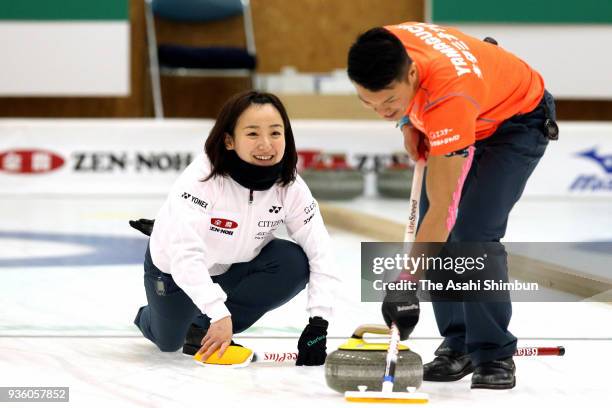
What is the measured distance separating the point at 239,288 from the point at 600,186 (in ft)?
15.4

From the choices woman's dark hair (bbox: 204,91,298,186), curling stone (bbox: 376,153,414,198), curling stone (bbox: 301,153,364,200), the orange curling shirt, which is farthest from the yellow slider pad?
curling stone (bbox: 376,153,414,198)

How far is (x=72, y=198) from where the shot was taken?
21.3 ft

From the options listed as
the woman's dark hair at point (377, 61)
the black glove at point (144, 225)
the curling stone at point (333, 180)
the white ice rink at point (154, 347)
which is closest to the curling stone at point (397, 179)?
the curling stone at point (333, 180)

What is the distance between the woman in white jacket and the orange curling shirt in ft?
1.09

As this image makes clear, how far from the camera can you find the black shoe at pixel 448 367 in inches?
87.7

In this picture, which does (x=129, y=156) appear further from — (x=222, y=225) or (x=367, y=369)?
(x=367, y=369)

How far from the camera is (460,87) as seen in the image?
77.9 inches

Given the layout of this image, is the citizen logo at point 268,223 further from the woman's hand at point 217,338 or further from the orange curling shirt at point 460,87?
the orange curling shirt at point 460,87

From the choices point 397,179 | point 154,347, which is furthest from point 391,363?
point 397,179

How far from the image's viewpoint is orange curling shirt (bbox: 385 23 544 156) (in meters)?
1.97

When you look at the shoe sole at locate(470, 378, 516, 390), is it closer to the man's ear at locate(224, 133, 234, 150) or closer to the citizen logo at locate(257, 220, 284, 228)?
the citizen logo at locate(257, 220, 284, 228)

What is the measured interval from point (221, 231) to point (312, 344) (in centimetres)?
33

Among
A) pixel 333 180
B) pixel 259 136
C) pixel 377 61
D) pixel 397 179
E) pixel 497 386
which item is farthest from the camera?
pixel 397 179

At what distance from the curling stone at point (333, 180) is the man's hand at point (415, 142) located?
3.97 metres
